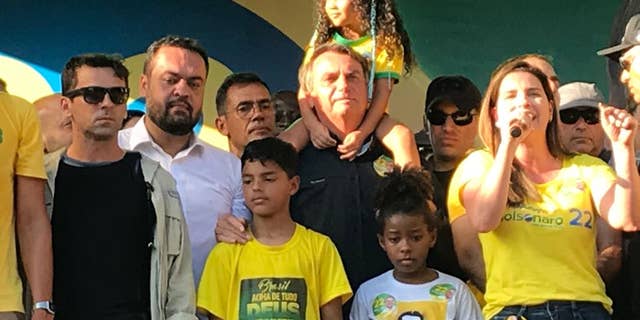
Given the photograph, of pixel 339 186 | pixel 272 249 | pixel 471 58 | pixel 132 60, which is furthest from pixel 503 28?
pixel 272 249

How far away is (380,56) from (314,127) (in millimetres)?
518

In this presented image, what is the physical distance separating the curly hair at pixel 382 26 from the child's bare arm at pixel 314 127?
42 cm

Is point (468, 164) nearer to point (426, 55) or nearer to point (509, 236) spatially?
point (509, 236)

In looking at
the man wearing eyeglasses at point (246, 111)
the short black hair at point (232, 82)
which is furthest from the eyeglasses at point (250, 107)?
the short black hair at point (232, 82)

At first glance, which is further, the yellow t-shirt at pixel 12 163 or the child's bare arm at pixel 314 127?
the child's bare arm at pixel 314 127

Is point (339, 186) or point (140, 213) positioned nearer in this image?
point (140, 213)

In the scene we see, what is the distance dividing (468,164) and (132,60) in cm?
287

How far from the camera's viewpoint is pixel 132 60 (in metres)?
5.88

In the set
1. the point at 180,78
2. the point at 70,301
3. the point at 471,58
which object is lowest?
the point at 70,301

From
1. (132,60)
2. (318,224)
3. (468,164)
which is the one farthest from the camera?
(132,60)

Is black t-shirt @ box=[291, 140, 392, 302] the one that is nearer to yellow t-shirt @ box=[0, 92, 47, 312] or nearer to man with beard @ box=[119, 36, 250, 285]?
man with beard @ box=[119, 36, 250, 285]

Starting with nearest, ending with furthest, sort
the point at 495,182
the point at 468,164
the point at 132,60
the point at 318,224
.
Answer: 1. the point at 495,182
2. the point at 468,164
3. the point at 318,224
4. the point at 132,60

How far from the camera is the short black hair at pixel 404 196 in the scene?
12.5 feet

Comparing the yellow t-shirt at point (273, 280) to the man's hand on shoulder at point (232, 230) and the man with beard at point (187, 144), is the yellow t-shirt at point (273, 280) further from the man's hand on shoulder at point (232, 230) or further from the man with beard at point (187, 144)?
the man with beard at point (187, 144)
